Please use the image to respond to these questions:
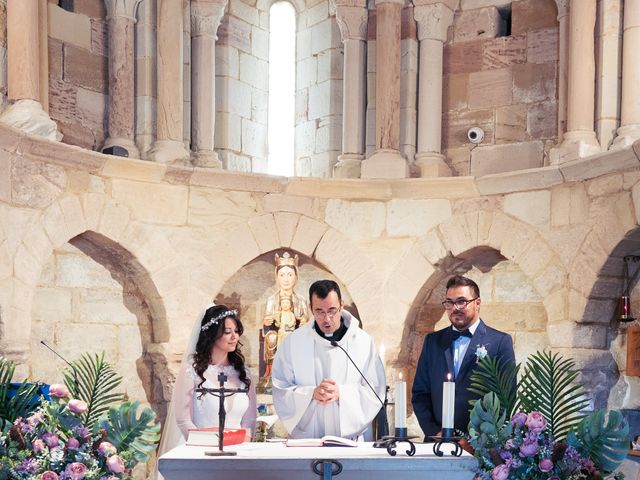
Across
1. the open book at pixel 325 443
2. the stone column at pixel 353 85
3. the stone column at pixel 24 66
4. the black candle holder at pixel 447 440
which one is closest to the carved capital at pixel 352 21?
the stone column at pixel 353 85

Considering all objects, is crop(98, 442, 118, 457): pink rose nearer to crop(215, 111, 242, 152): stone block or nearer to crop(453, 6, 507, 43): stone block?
crop(215, 111, 242, 152): stone block

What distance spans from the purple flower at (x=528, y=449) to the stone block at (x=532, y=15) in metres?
4.97

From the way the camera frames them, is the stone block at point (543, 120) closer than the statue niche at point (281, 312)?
No

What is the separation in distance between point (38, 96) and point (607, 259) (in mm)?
3736

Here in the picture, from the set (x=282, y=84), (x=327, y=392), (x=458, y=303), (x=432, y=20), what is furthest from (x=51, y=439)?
(x=282, y=84)

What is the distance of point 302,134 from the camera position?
27.1 feet

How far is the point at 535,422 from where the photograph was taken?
116 inches

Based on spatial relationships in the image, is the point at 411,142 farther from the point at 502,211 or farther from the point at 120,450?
the point at 120,450

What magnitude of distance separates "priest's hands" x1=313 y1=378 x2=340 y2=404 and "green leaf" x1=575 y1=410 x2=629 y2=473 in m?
1.39

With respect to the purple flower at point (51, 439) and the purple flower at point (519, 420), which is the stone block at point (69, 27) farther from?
the purple flower at point (519, 420)

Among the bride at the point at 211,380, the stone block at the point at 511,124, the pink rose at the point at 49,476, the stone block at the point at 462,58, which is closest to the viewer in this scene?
the pink rose at the point at 49,476

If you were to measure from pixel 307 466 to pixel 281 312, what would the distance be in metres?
3.88

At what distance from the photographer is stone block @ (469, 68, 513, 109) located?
7.45 m

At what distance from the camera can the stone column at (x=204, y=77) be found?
7375 millimetres
